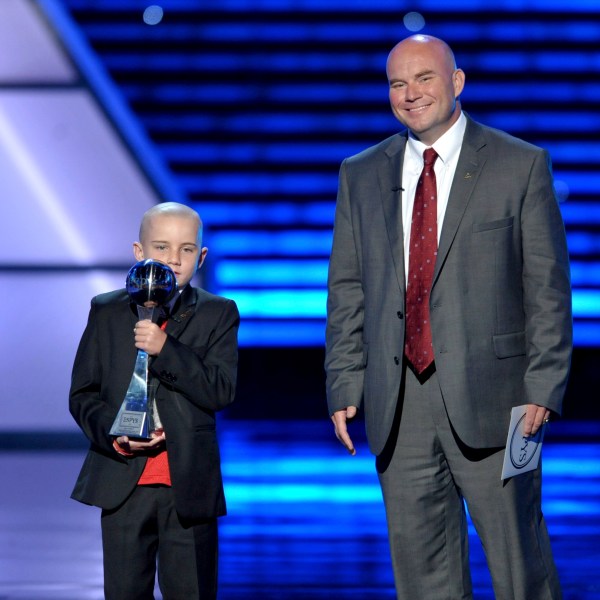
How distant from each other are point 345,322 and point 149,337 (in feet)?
1.55

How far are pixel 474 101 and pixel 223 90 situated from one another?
1685mm

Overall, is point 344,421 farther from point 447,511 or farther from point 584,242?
point 584,242

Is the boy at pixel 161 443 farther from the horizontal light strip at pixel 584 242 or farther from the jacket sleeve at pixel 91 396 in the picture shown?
the horizontal light strip at pixel 584 242

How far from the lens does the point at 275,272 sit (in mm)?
7613

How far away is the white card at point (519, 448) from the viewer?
7.64ft

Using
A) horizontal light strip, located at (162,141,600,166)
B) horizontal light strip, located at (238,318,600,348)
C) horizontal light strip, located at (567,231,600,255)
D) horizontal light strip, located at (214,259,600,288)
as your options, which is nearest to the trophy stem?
horizontal light strip, located at (238,318,600,348)

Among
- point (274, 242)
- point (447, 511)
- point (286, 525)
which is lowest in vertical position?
point (286, 525)

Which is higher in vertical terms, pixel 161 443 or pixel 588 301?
pixel 588 301

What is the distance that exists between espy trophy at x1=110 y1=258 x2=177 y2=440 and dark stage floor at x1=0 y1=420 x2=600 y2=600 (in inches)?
42.1

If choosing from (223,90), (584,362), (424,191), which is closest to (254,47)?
(223,90)

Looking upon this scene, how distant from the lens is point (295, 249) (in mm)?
7664

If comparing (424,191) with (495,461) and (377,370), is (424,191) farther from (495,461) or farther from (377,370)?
(495,461)

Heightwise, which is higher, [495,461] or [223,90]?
[223,90]

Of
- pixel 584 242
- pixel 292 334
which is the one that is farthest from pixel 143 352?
pixel 584 242
